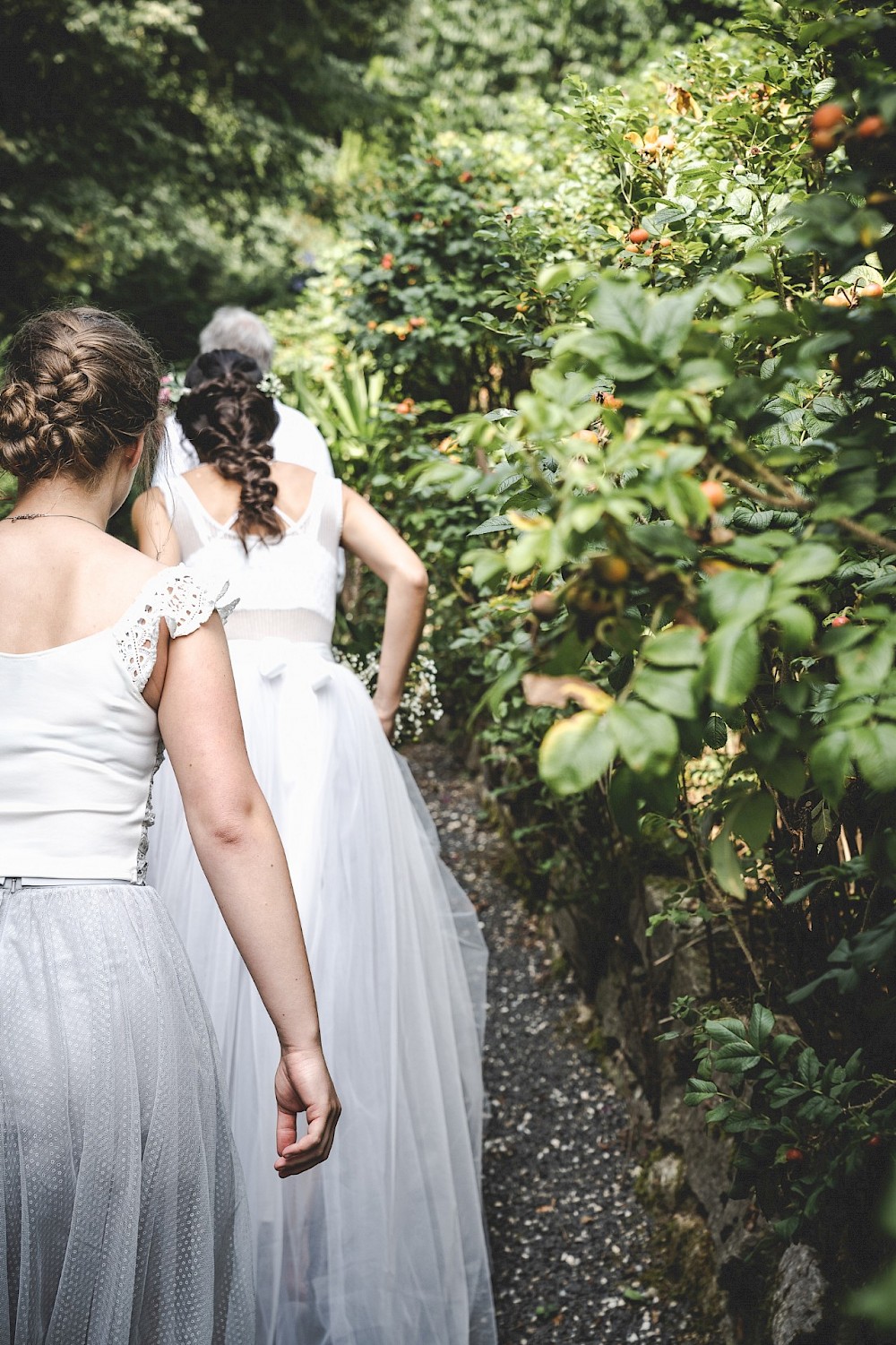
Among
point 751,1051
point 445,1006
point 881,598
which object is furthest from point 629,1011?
point 881,598

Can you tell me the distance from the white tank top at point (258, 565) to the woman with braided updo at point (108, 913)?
3.57 ft

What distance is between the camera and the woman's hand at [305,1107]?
4.69ft

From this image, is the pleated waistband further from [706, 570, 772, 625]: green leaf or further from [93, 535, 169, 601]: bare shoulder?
[706, 570, 772, 625]: green leaf

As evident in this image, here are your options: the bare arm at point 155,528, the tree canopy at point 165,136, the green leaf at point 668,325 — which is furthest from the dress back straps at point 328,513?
the tree canopy at point 165,136

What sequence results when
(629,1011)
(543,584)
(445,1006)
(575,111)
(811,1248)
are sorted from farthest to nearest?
(629,1011), (445,1006), (575,111), (811,1248), (543,584)

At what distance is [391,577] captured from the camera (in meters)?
2.77

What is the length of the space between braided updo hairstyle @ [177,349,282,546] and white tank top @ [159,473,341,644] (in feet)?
0.13

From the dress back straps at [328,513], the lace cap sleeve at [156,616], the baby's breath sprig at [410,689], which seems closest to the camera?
the lace cap sleeve at [156,616]

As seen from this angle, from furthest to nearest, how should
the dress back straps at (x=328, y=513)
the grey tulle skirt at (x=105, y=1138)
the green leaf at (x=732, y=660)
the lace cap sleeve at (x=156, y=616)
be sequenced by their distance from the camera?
the dress back straps at (x=328, y=513) < the lace cap sleeve at (x=156, y=616) < the grey tulle skirt at (x=105, y=1138) < the green leaf at (x=732, y=660)

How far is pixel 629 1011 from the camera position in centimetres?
293

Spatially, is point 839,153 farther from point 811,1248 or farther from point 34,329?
point 811,1248

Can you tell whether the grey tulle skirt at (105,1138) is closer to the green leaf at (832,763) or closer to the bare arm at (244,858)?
the bare arm at (244,858)

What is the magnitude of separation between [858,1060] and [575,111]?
71.9 inches

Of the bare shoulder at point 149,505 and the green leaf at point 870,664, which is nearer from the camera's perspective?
the green leaf at point 870,664
